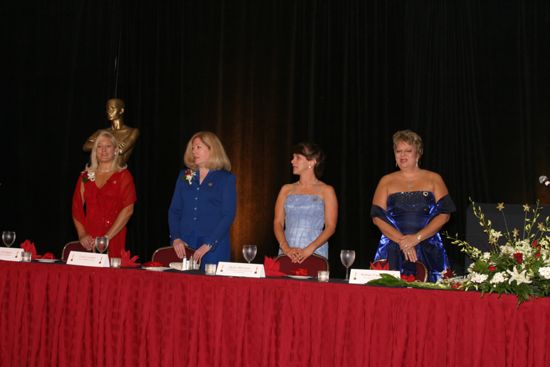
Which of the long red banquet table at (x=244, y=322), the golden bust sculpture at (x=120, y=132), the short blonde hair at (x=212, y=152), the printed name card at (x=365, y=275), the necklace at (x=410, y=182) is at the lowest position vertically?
the long red banquet table at (x=244, y=322)

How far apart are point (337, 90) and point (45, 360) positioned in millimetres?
3738

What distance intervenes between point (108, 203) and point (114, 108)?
218cm

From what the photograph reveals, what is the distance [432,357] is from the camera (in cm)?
266

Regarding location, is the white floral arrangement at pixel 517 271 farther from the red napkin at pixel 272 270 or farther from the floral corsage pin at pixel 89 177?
the floral corsage pin at pixel 89 177

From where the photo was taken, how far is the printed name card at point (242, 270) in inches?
120

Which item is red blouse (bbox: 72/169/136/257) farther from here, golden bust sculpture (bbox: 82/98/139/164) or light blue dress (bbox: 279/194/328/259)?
golden bust sculpture (bbox: 82/98/139/164)

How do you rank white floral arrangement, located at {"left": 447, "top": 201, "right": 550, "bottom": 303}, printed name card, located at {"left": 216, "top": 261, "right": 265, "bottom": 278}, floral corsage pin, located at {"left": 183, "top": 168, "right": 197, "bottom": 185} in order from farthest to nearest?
1. floral corsage pin, located at {"left": 183, "top": 168, "right": 197, "bottom": 185}
2. printed name card, located at {"left": 216, "top": 261, "right": 265, "bottom": 278}
3. white floral arrangement, located at {"left": 447, "top": 201, "right": 550, "bottom": 303}

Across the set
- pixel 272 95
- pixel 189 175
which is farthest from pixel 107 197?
pixel 272 95

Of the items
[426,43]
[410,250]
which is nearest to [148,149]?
[426,43]

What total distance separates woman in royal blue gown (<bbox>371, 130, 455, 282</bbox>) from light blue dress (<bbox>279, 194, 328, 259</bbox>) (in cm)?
40

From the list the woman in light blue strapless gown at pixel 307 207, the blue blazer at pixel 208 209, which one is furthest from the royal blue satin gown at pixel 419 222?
the blue blazer at pixel 208 209

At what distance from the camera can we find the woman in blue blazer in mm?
4285

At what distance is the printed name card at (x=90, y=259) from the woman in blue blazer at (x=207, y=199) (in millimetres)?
916

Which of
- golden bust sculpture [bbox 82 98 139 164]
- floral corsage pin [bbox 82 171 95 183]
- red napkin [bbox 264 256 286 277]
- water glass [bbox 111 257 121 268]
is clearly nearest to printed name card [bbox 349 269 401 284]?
red napkin [bbox 264 256 286 277]
